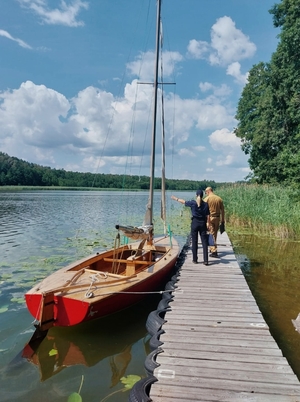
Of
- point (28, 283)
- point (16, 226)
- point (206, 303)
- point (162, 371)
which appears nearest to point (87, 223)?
point (16, 226)

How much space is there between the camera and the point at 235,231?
1692cm

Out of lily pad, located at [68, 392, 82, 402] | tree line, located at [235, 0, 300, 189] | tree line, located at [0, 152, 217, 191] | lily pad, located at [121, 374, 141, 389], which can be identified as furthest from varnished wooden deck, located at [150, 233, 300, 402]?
tree line, located at [0, 152, 217, 191]

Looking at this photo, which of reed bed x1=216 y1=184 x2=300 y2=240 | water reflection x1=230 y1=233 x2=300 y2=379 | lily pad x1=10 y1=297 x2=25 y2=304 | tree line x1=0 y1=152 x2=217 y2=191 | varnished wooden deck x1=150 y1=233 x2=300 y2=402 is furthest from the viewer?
tree line x1=0 y1=152 x2=217 y2=191

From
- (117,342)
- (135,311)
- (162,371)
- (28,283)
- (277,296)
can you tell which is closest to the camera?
(162,371)

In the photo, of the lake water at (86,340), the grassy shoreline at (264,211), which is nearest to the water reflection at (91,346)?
the lake water at (86,340)

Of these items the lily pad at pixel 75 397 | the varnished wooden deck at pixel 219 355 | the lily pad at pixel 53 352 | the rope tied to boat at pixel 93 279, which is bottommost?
the lily pad at pixel 53 352

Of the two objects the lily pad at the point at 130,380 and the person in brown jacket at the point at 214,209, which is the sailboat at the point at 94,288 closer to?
the lily pad at the point at 130,380

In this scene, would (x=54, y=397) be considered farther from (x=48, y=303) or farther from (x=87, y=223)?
(x=87, y=223)

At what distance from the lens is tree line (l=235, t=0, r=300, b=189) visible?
72.4 feet

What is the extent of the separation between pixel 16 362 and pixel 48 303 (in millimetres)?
917

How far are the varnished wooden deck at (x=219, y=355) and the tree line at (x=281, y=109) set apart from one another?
14.8m

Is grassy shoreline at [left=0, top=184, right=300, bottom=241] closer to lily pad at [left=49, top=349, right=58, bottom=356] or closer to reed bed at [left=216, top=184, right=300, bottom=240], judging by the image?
reed bed at [left=216, top=184, right=300, bottom=240]

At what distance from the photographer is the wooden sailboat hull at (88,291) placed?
482cm

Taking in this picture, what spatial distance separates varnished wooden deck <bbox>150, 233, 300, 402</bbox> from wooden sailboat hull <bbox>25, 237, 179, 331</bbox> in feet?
2.93
